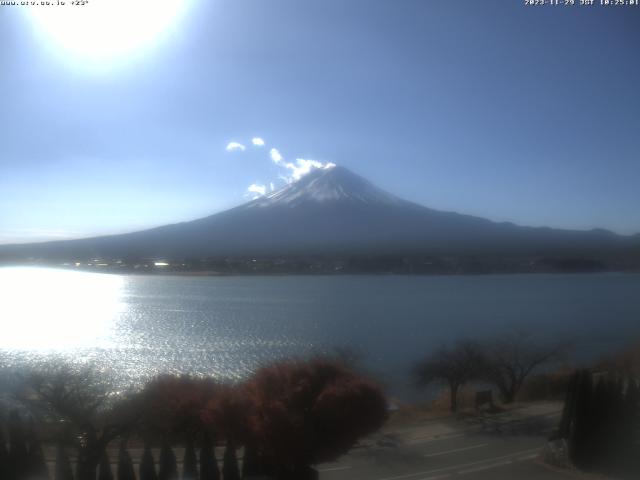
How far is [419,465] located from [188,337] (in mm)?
3774

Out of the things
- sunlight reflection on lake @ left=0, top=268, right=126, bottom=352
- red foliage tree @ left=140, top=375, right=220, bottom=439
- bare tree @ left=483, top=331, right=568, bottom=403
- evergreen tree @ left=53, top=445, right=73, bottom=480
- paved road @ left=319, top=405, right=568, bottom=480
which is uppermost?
sunlight reflection on lake @ left=0, top=268, right=126, bottom=352

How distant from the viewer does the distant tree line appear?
344cm

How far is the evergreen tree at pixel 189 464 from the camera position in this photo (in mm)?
3524

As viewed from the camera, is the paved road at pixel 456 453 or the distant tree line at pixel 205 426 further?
the paved road at pixel 456 453

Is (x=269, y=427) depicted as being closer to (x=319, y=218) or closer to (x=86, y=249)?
(x=86, y=249)

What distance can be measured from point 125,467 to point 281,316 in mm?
4638

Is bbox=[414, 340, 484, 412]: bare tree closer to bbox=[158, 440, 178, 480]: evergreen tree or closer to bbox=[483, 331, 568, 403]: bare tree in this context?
bbox=[483, 331, 568, 403]: bare tree

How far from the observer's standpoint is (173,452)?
11.9ft

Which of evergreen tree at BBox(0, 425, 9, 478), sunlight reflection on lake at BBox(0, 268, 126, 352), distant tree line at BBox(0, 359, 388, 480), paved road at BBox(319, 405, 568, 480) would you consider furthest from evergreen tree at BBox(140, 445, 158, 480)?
sunlight reflection on lake at BBox(0, 268, 126, 352)

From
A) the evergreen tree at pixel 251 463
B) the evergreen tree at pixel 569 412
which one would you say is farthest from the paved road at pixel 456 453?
the evergreen tree at pixel 251 463

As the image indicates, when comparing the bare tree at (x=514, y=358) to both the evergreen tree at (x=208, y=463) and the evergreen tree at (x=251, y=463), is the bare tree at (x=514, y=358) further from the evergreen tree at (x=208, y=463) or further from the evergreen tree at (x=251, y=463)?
the evergreen tree at (x=208, y=463)

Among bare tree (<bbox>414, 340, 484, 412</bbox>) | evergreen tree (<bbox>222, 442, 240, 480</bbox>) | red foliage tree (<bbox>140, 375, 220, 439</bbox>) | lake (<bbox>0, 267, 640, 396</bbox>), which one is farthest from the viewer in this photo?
bare tree (<bbox>414, 340, 484, 412</bbox>)

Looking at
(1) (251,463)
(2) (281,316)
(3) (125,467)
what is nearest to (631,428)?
(1) (251,463)

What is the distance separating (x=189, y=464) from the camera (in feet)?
11.6
